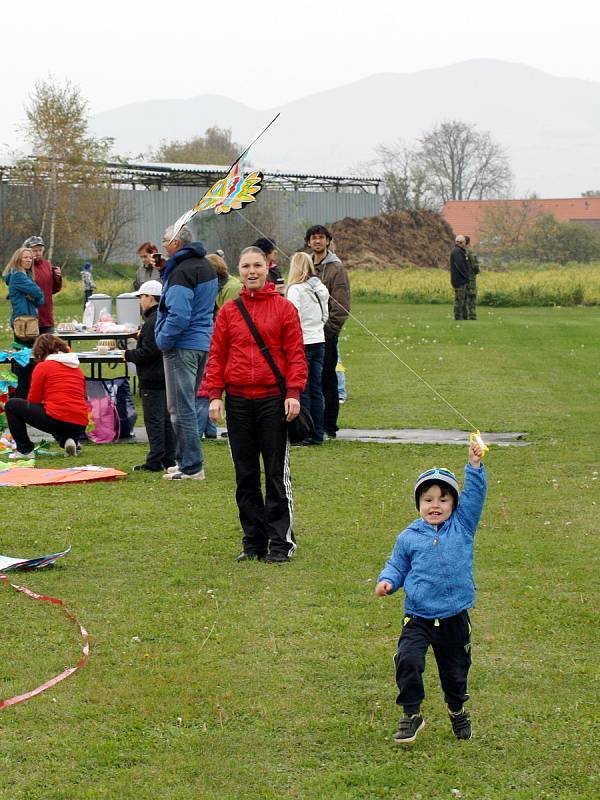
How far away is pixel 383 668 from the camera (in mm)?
5707

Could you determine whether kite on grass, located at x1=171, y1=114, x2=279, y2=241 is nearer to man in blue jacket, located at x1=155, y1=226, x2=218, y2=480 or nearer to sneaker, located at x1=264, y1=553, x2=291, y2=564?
man in blue jacket, located at x1=155, y1=226, x2=218, y2=480

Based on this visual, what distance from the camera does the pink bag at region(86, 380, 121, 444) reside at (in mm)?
12938

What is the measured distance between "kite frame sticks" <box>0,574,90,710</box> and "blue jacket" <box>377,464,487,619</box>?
159 centimetres

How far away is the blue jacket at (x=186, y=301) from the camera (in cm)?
980

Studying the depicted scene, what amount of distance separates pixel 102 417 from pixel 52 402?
1369 mm

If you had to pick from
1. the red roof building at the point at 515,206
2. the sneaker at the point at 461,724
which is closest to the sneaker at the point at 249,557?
the sneaker at the point at 461,724

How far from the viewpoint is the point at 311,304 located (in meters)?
11.7

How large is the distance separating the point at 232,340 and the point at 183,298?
2.15 meters

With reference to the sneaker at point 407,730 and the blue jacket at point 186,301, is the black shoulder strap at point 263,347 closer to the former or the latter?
the blue jacket at point 186,301

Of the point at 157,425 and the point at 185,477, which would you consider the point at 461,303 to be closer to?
the point at 157,425

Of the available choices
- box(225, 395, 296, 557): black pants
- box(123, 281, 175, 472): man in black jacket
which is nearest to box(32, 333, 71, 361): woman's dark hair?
box(123, 281, 175, 472): man in black jacket

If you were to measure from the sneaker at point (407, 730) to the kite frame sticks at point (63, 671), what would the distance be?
1601 mm

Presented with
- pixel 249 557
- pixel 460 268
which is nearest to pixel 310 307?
pixel 249 557

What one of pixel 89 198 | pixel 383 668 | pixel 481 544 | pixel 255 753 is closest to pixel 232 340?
pixel 481 544
